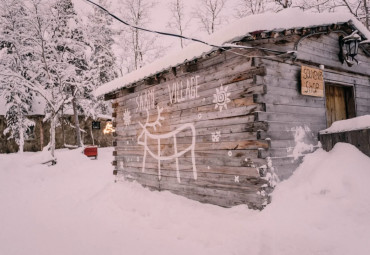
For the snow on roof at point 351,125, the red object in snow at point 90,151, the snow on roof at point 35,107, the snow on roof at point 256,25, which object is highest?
the snow on roof at point 35,107

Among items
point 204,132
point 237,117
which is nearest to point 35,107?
point 204,132

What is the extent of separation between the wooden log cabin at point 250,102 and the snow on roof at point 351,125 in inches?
13.7

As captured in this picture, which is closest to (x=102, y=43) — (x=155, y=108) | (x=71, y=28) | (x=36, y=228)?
(x=71, y=28)

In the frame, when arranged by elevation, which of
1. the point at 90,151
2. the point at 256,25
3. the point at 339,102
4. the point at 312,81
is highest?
the point at 256,25

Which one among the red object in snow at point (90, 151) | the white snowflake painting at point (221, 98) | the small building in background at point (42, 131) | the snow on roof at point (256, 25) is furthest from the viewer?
the small building in background at point (42, 131)

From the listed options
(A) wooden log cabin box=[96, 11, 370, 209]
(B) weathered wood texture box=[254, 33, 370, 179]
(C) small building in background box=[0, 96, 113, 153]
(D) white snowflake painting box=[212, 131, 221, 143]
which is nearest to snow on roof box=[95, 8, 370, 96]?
(A) wooden log cabin box=[96, 11, 370, 209]

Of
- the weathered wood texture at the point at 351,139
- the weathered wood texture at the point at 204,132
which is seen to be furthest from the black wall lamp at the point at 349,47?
the weathered wood texture at the point at 204,132

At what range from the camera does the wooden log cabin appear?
5.51 m

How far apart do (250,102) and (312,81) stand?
5.85 ft

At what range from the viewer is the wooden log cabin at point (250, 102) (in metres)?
5.51

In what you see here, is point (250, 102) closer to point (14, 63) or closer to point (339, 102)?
point (339, 102)

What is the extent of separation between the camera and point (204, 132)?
6668mm

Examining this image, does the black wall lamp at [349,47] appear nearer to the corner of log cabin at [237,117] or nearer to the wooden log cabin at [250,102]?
the wooden log cabin at [250,102]

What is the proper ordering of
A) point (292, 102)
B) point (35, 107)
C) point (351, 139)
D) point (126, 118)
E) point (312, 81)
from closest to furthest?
1. point (351, 139)
2. point (292, 102)
3. point (312, 81)
4. point (126, 118)
5. point (35, 107)
